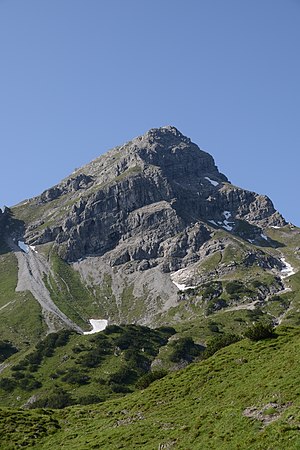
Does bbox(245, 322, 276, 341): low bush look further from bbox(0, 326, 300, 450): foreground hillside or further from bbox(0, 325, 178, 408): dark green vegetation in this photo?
bbox(0, 325, 178, 408): dark green vegetation

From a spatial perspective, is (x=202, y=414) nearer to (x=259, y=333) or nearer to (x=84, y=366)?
(x=259, y=333)

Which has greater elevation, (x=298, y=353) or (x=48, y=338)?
(x=48, y=338)

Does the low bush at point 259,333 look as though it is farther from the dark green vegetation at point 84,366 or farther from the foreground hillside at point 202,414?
the dark green vegetation at point 84,366

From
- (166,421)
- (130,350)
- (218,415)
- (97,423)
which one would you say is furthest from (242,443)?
(130,350)

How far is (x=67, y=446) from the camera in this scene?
4084 cm

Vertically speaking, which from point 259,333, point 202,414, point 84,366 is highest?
point 84,366

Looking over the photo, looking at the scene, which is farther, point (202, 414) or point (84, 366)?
point (84, 366)

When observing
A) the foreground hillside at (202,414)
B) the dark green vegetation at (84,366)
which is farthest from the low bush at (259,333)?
the dark green vegetation at (84,366)

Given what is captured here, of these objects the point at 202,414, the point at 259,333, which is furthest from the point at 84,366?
the point at 202,414

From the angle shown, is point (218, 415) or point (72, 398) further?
point (72, 398)

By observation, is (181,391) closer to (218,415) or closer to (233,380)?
(233,380)

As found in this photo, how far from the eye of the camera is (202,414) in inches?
1451

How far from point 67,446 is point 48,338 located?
129011 mm

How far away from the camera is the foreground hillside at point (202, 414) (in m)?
30.6
